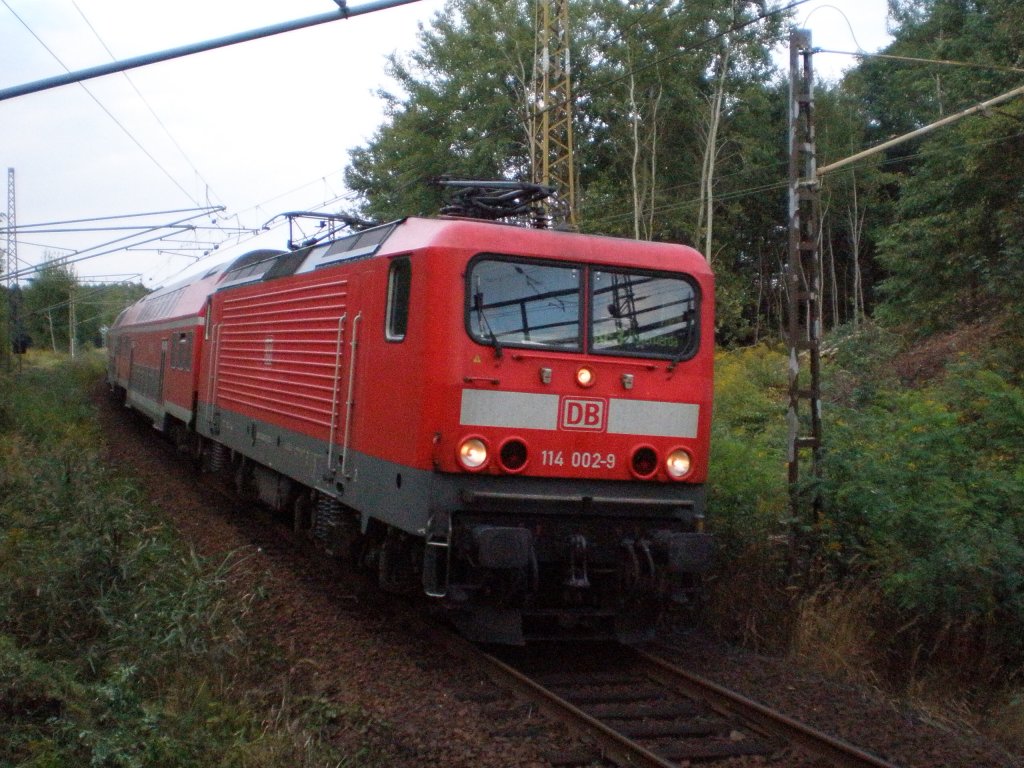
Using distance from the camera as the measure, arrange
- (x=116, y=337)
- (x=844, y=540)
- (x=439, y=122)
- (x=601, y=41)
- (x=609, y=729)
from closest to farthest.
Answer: (x=609, y=729)
(x=844, y=540)
(x=116, y=337)
(x=601, y=41)
(x=439, y=122)

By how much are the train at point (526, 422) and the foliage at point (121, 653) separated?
136 centimetres

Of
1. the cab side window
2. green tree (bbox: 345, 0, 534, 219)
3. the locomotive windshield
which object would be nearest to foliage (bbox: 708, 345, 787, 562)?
the locomotive windshield

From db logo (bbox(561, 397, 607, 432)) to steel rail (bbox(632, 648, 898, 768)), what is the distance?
165 cm

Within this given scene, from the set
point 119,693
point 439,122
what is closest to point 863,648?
point 119,693

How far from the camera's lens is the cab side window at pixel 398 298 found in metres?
7.24

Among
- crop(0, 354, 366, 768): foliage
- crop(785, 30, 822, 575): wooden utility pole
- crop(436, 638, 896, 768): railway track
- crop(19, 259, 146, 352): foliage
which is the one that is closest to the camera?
crop(0, 354, 366, 768): foliage

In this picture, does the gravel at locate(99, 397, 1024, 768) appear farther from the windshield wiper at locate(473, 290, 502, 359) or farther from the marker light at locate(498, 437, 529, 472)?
the windshield wiper at locate(473, 290, 502, 359)

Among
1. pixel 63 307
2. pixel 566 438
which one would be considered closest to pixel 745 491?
pixel 566 438

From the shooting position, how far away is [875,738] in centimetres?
573

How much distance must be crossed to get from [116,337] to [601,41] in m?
16.2

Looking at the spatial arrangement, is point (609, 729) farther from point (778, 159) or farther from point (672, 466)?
point (778, 159)

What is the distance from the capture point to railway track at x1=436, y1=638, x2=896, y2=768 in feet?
18.0

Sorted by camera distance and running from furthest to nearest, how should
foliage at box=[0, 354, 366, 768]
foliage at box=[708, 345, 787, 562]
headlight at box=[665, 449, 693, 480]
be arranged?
foliage at box=[708, 345, 787, 562]
headlight at box=[665, 449, 693, 480]
foliage at box=[0, 354, 366, 768]

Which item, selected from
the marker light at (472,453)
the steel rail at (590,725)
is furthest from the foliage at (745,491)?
the marker light at (472,453)
